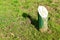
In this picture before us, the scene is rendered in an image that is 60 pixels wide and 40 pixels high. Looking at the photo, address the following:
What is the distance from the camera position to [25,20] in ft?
22.0

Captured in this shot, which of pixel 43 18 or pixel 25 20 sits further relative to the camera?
pixel 25 20

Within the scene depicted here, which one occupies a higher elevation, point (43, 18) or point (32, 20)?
point (43, 18)

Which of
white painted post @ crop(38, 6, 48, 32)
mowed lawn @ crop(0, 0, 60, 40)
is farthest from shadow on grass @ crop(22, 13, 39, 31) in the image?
white painted post @ crop(38, 6, 48, 32)

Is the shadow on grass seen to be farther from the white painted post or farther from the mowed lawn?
the white painted post

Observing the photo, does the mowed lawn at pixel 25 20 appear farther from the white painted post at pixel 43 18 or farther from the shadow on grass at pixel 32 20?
the white painted post at pixel 43 18

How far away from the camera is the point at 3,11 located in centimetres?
714

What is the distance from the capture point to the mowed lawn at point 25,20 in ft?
20.2

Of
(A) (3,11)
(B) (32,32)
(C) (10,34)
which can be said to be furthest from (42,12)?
(A) (3,11)

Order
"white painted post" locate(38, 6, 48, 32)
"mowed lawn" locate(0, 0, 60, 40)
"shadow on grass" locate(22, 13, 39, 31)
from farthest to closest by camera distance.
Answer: "shadow on grass" locate(22, 13, 39, 31) < "mowed lawn" locate(0, 0, 60, 40) < "white painted post" locate(38, 6, 48, 32)

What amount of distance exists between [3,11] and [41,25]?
1.74 metres

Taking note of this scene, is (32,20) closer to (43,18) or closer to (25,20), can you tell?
(25,20)

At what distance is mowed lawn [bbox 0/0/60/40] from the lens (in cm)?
614

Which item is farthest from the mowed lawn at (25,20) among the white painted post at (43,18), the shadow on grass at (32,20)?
the white painted post at (43,18)

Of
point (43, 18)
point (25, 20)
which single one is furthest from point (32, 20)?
point (43, 18)
